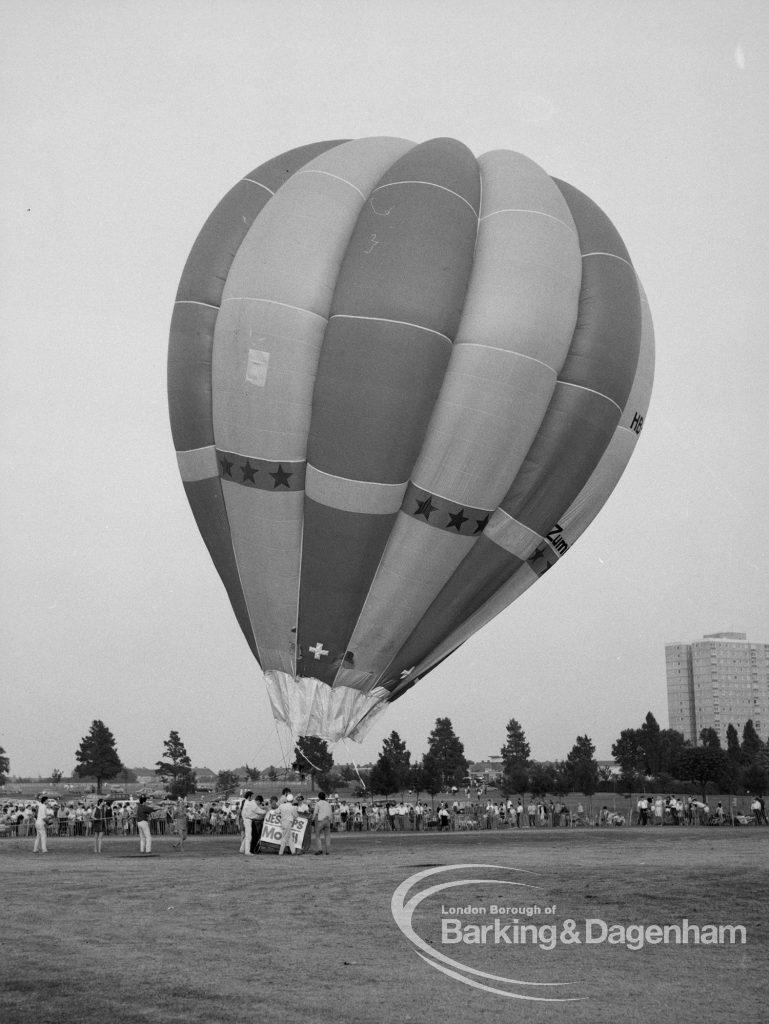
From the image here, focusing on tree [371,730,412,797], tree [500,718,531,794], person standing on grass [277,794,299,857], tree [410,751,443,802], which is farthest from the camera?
tree [500,718,531,794]

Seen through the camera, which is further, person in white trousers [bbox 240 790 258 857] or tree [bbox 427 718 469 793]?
tree [bbox 427 718 469 793]

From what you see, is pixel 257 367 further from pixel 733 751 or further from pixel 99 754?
pixel 733 751

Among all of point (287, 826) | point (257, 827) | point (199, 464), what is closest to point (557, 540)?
point (199, 464)

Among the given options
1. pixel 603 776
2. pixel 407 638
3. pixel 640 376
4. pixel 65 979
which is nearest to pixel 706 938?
pixel 65 979

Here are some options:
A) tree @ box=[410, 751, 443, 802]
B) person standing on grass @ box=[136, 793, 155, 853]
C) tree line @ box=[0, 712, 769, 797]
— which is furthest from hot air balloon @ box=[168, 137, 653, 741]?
tree @ box=[410, 751, 443, 802]

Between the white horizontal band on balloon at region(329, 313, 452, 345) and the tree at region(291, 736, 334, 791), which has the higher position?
the white horizontal band on balloon at region(329, 313, 452, 345)

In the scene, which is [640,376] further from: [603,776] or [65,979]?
[603,776]

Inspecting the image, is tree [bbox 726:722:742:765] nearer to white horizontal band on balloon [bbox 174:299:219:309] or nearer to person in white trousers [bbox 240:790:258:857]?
person in white trousers [bbox 240:790:258:857]

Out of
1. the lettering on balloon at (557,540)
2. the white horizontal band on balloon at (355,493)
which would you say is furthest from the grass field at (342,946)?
the lettering on balloon at (557,540)
